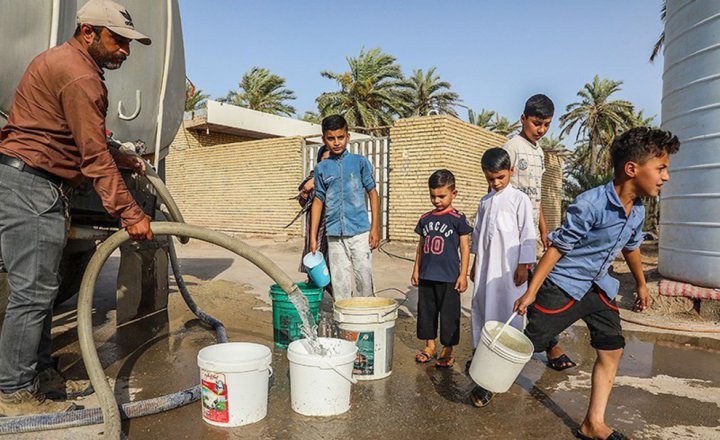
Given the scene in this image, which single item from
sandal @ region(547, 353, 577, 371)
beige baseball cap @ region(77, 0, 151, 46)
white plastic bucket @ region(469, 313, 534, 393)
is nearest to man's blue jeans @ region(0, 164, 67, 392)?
beige baseball cap @ region(77, 0, 151, 46)

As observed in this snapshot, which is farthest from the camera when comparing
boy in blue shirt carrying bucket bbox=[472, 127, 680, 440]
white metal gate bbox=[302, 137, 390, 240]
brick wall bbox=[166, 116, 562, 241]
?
white metal gate bbox=[302, 137, 390, 240]

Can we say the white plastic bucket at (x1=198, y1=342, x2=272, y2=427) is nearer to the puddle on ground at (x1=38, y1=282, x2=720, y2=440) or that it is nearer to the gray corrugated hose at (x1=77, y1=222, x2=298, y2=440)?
the puddle on ground at (x1=38, y1=282, x2=720, y2=440)

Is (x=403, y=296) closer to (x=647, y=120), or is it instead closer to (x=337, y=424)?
(x=337, y=424)

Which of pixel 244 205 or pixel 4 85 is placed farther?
pixel 244 205

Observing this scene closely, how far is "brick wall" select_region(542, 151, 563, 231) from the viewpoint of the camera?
62.8 feet

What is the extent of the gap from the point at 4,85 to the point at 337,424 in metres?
2.63

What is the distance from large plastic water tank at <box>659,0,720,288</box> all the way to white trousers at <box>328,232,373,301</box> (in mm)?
3455

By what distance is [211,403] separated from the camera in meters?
2.43

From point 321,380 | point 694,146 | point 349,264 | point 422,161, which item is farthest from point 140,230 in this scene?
point 422,161

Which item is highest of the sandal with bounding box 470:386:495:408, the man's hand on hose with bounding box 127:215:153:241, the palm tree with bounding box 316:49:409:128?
the palm tree with bounding box 316:49:409:128

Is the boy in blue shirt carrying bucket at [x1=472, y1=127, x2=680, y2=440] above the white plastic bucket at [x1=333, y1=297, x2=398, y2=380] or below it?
above

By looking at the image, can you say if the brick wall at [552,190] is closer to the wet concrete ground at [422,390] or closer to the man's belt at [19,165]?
the wet concrete ground at [422,390]

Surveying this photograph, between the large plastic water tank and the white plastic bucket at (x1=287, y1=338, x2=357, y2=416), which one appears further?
the large plastic water tank

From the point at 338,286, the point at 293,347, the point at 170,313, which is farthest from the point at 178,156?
the point at 293,347
